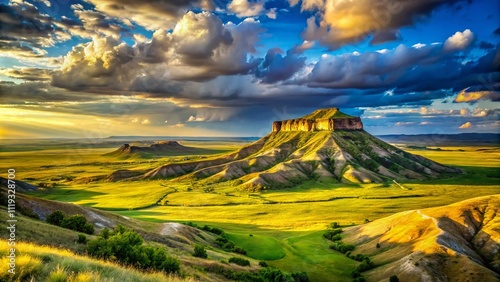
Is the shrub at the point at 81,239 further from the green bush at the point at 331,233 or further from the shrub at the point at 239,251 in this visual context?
the green bush at the point at 331,233

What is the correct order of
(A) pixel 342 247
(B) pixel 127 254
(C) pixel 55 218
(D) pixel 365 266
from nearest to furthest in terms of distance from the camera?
(B) pixel 127 254 → (C) pixel 55 218 → (D) pixel 365 266 → (A) pixel 342 247

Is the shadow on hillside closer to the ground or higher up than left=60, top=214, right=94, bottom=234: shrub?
closer to the ground

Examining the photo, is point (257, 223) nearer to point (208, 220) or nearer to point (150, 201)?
point (208, 220)

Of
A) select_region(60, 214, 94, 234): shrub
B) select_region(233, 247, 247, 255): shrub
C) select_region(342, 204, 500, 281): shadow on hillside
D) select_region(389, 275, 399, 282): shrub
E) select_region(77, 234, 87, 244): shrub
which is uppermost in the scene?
select_region(77, 234, 87, 244): shrub

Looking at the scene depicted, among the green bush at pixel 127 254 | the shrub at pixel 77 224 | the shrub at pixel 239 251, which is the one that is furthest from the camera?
the shrub at pixel 239 251

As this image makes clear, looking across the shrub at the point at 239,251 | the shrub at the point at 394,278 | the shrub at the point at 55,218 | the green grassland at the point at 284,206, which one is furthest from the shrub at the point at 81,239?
the shrub at the point at 394,278

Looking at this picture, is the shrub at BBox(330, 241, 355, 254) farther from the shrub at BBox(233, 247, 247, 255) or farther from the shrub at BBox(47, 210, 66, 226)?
the shrub at BBox(47, 210, 66, 226)

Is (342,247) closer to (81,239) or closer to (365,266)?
(365,266)

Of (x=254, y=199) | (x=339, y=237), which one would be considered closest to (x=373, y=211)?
(x=339, y=237)

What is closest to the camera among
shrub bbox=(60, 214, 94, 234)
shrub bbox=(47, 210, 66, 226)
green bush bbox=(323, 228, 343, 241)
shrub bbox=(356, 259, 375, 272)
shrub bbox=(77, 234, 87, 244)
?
shrub bbox=(77, 234, 87, 244)

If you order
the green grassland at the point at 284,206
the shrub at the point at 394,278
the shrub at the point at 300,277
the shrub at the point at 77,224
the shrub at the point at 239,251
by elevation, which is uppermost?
the shrub at the point at 77,224

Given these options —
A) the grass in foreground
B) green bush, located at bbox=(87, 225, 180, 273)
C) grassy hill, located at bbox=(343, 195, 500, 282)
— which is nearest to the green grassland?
grassy hill, located at bbox=(343, 195, 500, 282)

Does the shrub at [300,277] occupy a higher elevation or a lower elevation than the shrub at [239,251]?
higher

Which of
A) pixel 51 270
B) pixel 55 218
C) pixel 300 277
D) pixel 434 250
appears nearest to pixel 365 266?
pixel 434 250
